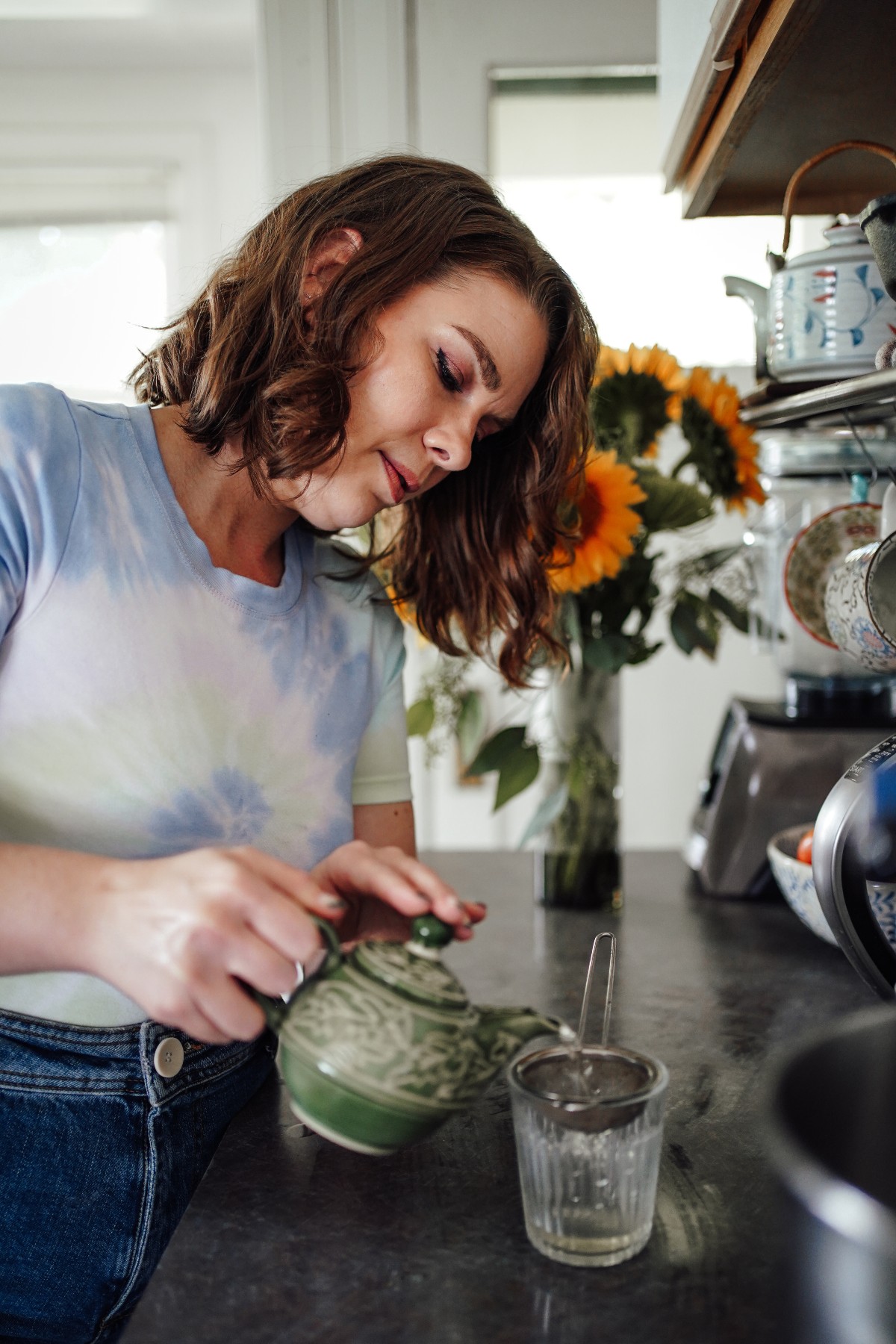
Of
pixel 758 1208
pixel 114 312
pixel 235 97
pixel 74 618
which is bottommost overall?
pixel 758 1208

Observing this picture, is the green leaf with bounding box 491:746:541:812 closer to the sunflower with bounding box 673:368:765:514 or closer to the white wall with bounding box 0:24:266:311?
the sunflower with bounding box 673:368:765:514

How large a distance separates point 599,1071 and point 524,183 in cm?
186

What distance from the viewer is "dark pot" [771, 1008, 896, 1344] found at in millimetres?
321

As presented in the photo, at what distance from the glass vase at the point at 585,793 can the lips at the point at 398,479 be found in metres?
0.37

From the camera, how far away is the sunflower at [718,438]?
45.0 inches

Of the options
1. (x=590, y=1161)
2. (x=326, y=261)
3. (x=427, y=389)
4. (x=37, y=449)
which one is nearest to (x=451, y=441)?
(x=427, y=389)

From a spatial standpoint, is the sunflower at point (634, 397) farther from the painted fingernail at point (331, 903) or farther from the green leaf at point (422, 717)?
the painted fingernail at point (331, 903)

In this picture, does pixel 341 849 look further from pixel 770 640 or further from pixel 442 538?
pixel 770 640

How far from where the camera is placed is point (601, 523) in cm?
112

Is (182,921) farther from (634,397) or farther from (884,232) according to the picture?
(634,397)

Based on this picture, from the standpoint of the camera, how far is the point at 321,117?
2.02 meters

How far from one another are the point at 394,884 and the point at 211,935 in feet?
0.39

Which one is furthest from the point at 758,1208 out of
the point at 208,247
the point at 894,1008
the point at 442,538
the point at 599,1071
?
the point at 208,247

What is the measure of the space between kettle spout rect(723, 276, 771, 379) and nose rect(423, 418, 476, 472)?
325 mm
